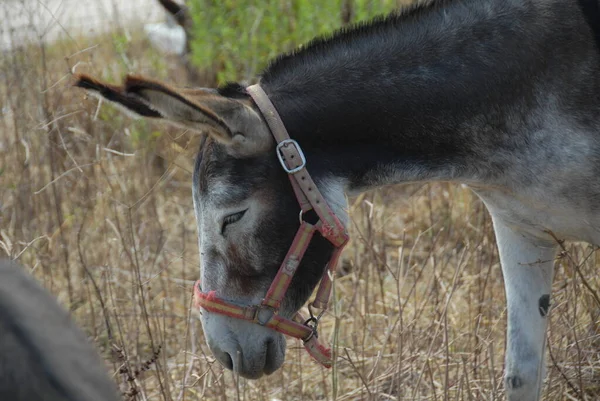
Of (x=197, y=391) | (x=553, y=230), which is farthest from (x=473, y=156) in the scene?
(x=197, y=391)

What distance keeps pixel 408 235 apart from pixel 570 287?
6.15ft

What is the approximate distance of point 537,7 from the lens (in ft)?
9.08

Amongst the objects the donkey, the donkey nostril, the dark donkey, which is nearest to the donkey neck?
the dark donkey

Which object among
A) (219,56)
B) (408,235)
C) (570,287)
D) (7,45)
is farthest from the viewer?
(219,56)

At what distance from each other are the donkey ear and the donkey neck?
5.1 inches

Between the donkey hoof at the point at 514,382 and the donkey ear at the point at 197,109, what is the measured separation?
121 centimetres

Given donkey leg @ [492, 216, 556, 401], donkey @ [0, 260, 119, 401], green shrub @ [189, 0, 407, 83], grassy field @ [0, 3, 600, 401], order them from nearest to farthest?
donkey @ [0, 260, 119, 401], donkey leg @ [492, 216, 556, 401], grassy field @ [0, 3, 600, 401], green shrub @ [189, 0, 407, 83]

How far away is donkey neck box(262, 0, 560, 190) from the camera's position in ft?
8.83

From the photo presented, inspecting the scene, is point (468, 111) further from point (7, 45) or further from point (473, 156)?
point (7, 45)

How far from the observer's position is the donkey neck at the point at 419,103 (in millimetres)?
2691

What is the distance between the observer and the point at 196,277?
5.07m

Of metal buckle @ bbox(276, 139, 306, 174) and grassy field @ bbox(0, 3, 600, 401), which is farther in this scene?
grassy field @ bbox(0, 3, 600, 401)

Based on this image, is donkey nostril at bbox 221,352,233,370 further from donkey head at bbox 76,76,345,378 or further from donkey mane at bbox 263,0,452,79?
donkey mane at bbox 263,0,452,79

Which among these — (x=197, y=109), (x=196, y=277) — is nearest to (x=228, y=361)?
(x=197, y=109)
